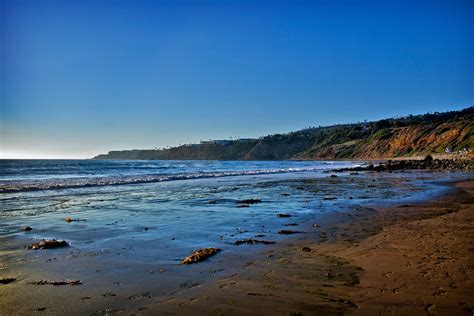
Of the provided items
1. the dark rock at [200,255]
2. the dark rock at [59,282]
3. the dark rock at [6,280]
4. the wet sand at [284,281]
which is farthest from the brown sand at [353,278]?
the dark rock at [6,280]

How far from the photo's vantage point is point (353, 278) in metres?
5.73

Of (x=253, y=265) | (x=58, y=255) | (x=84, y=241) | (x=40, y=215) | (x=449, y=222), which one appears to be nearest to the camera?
(x=253, y=265)

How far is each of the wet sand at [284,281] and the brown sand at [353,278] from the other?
13mm

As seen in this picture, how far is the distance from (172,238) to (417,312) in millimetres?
5972

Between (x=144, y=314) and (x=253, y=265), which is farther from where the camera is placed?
(x=253, y=265)

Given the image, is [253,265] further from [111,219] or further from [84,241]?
[111,219]

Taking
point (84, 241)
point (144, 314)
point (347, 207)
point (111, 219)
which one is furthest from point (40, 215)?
point (347, 207)

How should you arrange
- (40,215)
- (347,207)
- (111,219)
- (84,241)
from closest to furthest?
(84,241), (111,219), (40,215), (347,207)

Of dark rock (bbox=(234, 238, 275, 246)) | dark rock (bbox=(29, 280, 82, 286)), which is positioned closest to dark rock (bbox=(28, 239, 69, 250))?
dark rock (bbox=(29, 280, 82, 286))

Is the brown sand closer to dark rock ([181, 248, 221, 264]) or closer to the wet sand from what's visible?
the wet sand

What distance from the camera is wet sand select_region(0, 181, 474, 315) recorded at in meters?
4.66

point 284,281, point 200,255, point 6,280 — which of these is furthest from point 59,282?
point 284,281

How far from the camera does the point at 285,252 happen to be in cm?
751

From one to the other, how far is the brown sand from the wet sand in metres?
0.01
